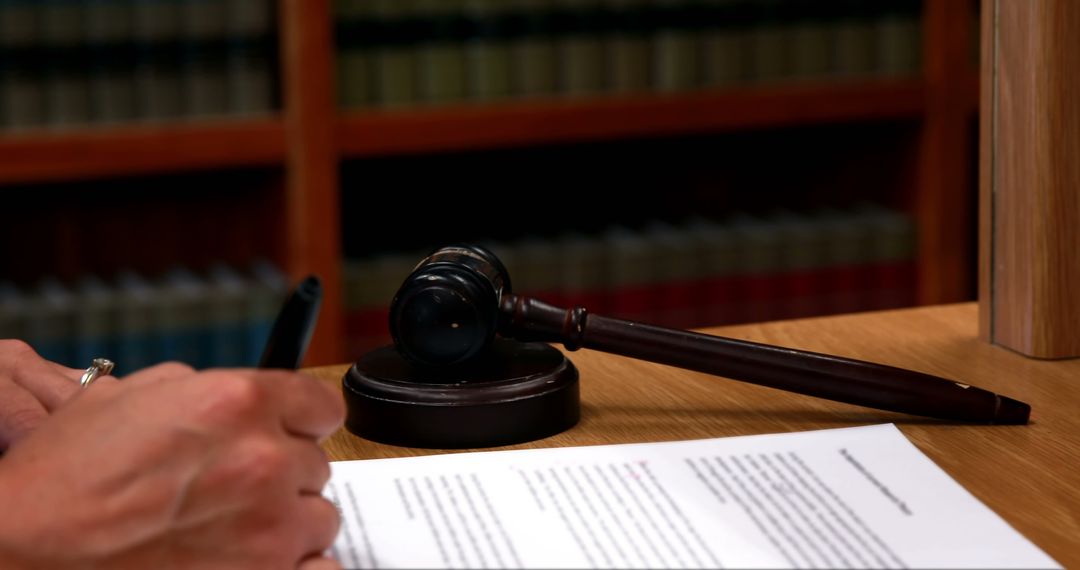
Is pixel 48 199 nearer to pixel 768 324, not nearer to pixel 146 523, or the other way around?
pixel 768 324

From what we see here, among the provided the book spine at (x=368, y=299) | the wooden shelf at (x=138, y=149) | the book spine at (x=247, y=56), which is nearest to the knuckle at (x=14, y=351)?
the wooden shelf at (x=138, y=149)

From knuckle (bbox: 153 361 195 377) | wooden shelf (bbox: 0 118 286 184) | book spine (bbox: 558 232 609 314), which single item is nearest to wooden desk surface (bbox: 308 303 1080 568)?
knuckle (bbox: 153 361 195 377)

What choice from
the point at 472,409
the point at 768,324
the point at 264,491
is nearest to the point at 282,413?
the point at 264,491

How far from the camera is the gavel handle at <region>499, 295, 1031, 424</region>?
34.8 inches

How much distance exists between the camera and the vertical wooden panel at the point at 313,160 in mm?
2121

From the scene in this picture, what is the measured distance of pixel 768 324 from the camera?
1162 millimetres

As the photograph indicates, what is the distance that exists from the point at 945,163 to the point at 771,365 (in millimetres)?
1745

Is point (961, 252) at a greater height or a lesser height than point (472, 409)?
lesser

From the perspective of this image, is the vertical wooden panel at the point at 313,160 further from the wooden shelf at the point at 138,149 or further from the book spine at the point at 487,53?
the book spine at the point at 487,53

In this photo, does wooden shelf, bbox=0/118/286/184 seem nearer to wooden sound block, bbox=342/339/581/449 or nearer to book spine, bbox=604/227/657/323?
book spine, bbox=604/227/657/323

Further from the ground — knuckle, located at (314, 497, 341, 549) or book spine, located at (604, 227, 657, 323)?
knuckle, located at (314, 497, 341, 549)

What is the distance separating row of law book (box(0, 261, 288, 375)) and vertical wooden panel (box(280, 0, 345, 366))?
3.9 inches

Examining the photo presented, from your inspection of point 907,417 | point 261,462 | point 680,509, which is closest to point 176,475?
point 261,462

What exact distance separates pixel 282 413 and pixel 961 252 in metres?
2.19
